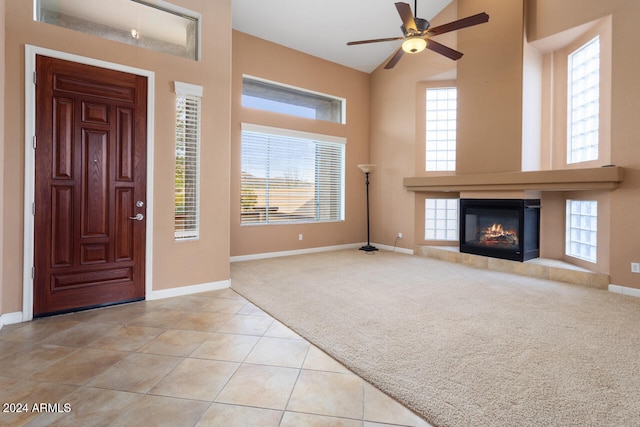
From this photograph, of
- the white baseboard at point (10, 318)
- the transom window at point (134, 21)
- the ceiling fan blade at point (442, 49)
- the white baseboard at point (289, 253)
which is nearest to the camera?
the white baseboard at point (10, 318)

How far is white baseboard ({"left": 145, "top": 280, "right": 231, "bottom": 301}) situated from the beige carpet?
219 mm

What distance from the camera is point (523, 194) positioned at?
458 cm

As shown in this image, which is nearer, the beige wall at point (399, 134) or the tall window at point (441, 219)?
the beige wall at point (399, 134)

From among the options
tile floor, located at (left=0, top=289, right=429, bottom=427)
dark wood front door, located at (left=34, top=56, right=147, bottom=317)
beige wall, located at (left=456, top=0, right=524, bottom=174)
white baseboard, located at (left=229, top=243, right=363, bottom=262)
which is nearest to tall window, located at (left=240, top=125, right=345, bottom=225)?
white baseboard, located at (left=229, top=243, right=363, bottom=262)

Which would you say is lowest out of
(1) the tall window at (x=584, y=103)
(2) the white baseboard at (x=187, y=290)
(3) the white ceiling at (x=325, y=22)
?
(2) the white baseboard at (x=187, y=290)

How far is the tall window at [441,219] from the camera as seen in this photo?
6.12m

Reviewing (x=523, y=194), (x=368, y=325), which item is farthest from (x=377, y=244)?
(x=368, y=325)

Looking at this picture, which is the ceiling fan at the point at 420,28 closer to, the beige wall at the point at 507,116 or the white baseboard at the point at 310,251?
the beige wall at the point at 507,116

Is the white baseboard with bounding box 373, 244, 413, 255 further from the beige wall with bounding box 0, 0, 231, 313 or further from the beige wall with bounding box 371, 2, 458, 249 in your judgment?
the beige wall with bounding box 0, 0, 231, 313

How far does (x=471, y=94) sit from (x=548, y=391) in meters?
4.78

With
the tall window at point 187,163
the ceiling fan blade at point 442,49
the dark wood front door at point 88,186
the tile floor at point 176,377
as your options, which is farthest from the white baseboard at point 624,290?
the dark wood front door at point 88,186

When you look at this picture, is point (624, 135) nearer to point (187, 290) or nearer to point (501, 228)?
point (501, 228)

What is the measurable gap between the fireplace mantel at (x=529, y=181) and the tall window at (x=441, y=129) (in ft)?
2.22

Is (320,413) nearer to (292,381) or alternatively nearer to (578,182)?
(292,381)
